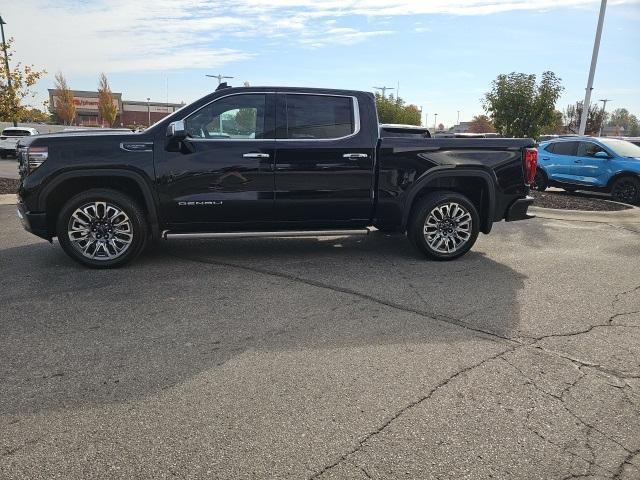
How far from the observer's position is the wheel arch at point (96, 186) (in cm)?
561

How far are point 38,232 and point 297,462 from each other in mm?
4490

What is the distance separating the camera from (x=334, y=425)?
2902mm

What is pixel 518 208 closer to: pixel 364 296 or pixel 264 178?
pixel 364 296

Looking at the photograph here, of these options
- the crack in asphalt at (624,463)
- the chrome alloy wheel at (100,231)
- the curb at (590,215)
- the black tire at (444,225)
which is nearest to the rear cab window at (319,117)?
the black tire at (444,225)

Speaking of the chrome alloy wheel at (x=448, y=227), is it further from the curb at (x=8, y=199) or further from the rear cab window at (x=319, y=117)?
the curb at (x=8, y=199)

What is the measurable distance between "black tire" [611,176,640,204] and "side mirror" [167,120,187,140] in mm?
11512

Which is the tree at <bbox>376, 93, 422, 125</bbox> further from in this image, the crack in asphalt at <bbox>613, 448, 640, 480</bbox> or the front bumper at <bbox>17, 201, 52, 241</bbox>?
the crack in asphalt at <bbox>613, 448, 640, 480</bbox>

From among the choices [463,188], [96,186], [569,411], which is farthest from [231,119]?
[569,411]

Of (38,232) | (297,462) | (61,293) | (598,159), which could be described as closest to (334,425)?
(297,462)

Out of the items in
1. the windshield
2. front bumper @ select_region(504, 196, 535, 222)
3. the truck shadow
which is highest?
the windshield

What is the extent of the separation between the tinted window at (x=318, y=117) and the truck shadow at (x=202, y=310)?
154 cm

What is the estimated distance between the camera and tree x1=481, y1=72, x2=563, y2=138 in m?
17.4

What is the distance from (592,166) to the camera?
13.5 meters

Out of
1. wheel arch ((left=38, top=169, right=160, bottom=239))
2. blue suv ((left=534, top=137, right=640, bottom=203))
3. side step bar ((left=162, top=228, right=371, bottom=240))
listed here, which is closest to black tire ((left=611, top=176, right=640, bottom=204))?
blue suv ((left=534, top=137, right=640, bottom=203))
